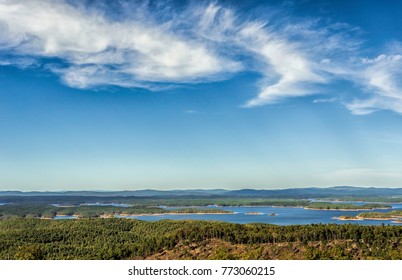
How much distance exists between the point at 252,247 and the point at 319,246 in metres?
1.80

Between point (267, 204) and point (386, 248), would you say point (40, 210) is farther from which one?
point (386, 248)

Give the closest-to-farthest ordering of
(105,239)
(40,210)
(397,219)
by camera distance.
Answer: (105,239)
(397,219)
(40,210)

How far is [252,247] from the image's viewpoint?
10445 millimetres

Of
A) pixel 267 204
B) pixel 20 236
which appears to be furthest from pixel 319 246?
pixel 267 204

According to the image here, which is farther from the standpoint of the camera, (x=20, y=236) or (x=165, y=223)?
(x=165, y=223)

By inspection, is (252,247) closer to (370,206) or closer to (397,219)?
(397,219)

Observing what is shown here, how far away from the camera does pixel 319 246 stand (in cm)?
1053

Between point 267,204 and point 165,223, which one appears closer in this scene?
point 165,223
